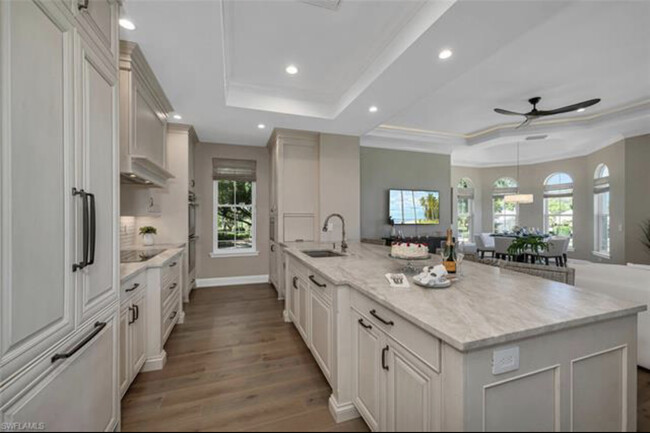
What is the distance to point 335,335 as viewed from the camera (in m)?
1.70

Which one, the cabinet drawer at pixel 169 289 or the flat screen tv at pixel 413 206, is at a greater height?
the flat screen tv at pixel 413 206

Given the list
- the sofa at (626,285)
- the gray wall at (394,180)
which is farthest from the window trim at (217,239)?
the sofa at (626,285)

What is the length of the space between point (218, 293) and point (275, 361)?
2.59m

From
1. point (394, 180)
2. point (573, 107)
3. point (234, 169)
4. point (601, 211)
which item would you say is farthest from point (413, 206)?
point (601, 211)

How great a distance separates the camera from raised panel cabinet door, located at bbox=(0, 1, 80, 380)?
798 millimetres

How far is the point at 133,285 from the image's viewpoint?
1958 mm

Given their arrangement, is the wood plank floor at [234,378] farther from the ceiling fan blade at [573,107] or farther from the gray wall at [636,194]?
the gray wall at [636,194]

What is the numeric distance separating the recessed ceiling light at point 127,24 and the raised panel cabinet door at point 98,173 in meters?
0.79

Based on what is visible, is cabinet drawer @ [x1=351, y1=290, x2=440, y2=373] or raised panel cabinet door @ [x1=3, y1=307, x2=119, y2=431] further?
cabinet drawer @ [x1=351, y1=290, x2=440, y2=373]

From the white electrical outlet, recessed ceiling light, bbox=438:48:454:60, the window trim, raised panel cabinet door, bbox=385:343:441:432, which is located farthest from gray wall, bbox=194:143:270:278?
the white electrical outlet

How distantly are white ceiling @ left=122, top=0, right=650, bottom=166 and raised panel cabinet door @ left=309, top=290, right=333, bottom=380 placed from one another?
7.10 feet

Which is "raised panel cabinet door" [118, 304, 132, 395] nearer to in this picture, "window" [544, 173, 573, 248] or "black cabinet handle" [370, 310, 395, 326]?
"black cabinet handle" [370, 310, 395, 326]

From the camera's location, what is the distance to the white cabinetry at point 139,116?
2.22 m

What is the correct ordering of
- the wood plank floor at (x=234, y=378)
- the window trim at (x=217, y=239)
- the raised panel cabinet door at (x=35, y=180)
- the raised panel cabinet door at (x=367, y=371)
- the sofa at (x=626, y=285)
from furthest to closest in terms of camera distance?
the window trim at (x=217, y=239) < the sofa at (x=626, y=285) < the raised panel cabinet door at (x=367, y=371) < the raised panel cabinet door at (x=35, y=180) < the wood plank floor at (x=234, y=378)
